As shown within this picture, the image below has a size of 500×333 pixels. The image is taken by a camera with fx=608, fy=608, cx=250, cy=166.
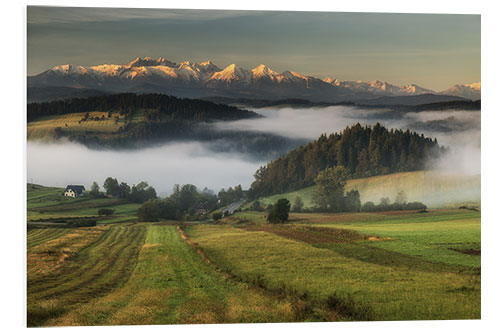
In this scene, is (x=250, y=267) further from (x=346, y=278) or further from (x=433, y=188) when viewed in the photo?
(x=433, y=188)

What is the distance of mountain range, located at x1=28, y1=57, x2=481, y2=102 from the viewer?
13.7 m

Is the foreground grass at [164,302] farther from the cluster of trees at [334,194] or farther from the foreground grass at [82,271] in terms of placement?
the cluster of trees at [334,194]

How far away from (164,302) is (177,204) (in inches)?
98.5

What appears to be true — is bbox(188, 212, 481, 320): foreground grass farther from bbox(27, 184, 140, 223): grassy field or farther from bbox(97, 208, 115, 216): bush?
bbox(97, 208, 115, 216): bush

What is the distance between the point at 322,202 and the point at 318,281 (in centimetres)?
232

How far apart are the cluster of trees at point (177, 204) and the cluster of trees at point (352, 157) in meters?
1.11

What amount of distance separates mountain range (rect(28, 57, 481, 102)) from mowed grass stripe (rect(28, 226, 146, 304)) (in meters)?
3.35

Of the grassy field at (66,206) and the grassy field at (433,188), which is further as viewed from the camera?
the grassy field at (433,188)

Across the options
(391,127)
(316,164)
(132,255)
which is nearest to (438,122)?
(391,127)

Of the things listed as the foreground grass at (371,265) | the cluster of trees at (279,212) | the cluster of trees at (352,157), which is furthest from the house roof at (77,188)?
the cluster of trees at (279,212)

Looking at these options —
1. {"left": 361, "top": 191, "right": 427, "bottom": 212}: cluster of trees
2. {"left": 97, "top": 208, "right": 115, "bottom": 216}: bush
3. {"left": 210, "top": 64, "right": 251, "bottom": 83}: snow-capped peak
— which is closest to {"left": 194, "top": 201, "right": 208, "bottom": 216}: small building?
{"left": 97, "top": 208, "right": 115, "bottom": 216}: bush

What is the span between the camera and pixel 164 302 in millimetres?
12453

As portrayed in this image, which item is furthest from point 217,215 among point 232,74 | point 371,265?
point 371,265

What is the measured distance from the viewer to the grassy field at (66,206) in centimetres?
1316
